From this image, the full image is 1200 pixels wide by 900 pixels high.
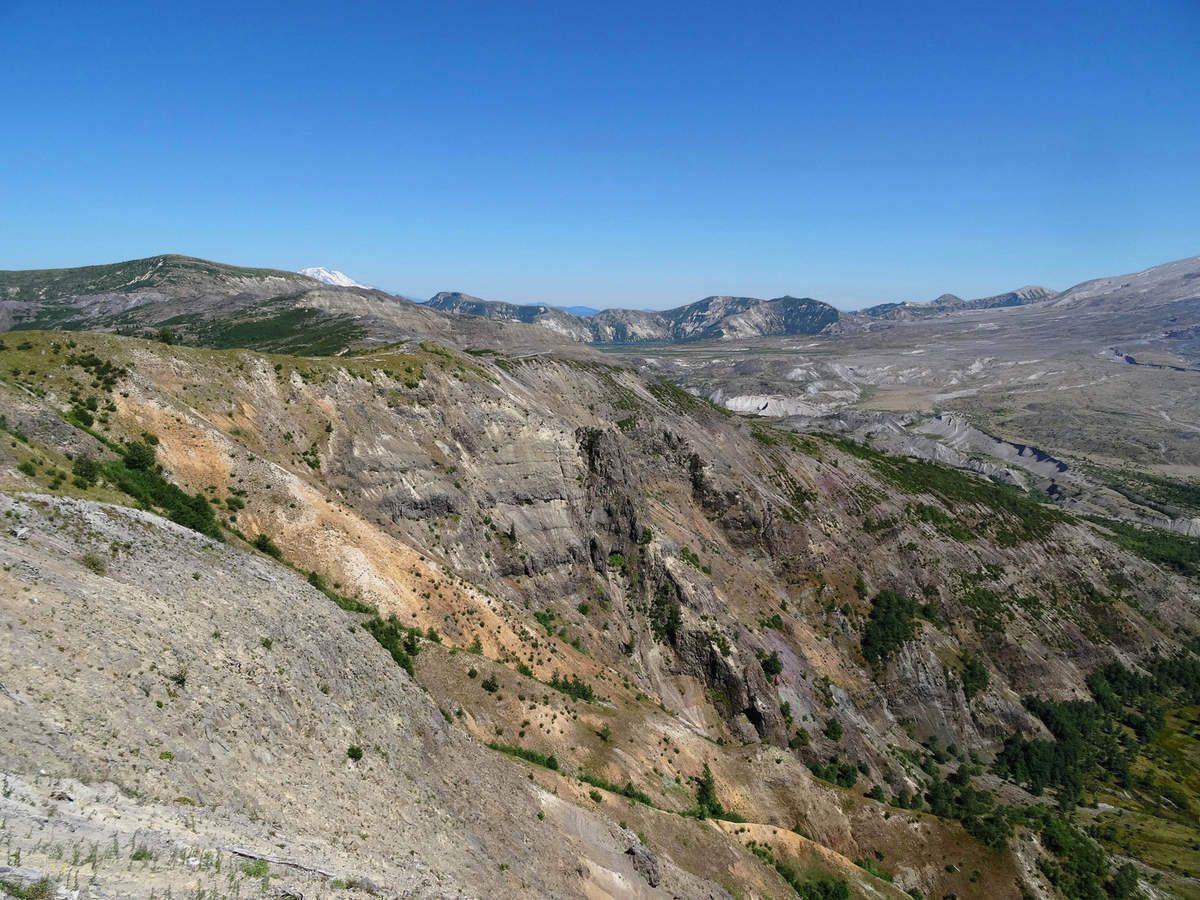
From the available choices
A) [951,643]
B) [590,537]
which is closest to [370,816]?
[590,537]

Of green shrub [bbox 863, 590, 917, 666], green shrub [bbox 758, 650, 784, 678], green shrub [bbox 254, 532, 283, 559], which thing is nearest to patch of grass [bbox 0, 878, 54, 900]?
green shrub [bbox 254, 532, 283, 559]

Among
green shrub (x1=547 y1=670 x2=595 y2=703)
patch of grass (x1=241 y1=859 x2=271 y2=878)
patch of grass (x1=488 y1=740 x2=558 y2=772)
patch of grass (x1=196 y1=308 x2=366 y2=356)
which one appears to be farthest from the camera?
patch of grass (x1=196 y1=308 x2=366 y2=356)

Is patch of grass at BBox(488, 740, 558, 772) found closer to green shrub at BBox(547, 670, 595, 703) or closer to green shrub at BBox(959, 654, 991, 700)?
green shrub at BBox(547, 670, 595, 703)

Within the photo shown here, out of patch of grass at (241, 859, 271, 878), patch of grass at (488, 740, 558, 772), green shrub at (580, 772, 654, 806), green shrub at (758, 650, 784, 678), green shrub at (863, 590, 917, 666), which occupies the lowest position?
green shrub at (863, 590, 917, 666)


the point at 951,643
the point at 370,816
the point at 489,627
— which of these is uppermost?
the point at 370,816

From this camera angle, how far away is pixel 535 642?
47.3m

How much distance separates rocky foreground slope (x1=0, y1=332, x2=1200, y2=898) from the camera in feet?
57.1

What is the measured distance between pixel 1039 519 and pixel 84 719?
454 ft

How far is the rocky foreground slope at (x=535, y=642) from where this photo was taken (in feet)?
57.1

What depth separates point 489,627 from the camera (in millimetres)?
44656

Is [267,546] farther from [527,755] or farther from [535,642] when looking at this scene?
[535,642]

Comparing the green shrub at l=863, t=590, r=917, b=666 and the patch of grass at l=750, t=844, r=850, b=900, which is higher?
the patch of grass at l=750, t=844, r=850, b=900

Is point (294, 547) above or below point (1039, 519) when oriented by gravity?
above

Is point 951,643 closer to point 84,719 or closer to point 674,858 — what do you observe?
point 674,858
